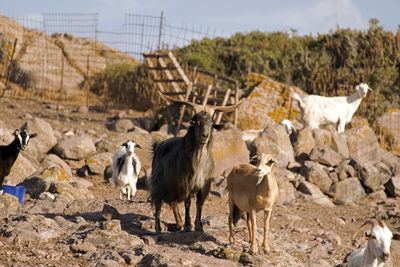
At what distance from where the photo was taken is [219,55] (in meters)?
23.8

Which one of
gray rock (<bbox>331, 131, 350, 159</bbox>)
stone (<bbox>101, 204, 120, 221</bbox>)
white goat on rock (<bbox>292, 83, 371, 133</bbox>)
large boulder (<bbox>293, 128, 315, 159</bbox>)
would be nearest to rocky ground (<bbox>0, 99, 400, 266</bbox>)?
stone (<bbox>101, 204, 120, 221</bbox>)

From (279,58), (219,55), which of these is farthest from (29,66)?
(279,58)

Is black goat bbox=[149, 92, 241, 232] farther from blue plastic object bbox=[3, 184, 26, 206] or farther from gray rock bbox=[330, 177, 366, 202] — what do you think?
gray rock bbox=[330, 177, 366, 202]

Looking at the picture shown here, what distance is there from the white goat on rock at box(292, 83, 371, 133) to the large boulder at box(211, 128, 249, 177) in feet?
11.1

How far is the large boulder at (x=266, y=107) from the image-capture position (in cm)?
1645

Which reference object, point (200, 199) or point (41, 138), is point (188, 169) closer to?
point (200, 199)

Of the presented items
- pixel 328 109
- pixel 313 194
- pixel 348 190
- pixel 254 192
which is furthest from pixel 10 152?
pixel 328 109

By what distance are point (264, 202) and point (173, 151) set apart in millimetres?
1801

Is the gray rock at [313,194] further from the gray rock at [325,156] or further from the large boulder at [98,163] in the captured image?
the large boulder at [98,163]

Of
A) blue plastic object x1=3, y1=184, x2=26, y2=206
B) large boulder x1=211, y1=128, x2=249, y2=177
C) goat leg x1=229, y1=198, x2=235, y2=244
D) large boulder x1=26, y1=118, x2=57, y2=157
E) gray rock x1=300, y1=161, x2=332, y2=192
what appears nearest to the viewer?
goat leg x1=229, y1=198, x2=235, y2=244

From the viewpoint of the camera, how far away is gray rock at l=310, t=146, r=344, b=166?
522 inches

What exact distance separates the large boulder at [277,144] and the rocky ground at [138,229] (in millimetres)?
1515

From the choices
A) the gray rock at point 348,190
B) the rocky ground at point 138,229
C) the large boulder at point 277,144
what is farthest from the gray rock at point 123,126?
the gray rock at point 348,190

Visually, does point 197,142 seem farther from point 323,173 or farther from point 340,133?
point 340,133
